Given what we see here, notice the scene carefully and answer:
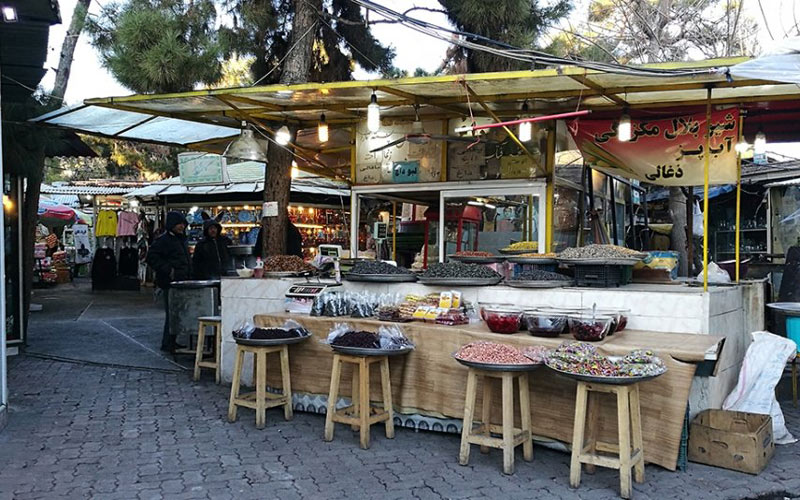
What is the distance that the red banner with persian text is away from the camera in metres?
6.18

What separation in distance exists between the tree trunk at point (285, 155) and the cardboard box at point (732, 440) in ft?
17.6

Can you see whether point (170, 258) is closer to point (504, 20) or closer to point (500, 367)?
point (504, 20)

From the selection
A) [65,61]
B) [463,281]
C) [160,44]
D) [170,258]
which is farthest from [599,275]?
[65,61]

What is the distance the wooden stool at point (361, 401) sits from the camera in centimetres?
494

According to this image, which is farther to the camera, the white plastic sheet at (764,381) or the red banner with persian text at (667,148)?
the red banner with persian text at (667,148)

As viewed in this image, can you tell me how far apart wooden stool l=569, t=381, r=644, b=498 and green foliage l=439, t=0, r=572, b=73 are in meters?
6.17

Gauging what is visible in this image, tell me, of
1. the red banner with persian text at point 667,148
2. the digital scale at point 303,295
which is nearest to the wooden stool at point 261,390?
the digital scale at point 303,295

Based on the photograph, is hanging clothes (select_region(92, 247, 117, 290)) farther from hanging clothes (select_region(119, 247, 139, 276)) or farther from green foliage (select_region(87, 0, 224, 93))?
green foliage (select_region(87, 0, 224, 93))

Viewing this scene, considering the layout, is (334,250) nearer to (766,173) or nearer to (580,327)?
(580,327)

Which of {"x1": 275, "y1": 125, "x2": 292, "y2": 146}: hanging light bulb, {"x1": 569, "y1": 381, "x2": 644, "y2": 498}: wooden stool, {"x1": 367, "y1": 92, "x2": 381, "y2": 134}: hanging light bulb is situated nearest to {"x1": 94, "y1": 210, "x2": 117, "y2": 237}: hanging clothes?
{"x1": 275, "y1": 125, "x2": 292, "y2": 146}: hanging light bulb

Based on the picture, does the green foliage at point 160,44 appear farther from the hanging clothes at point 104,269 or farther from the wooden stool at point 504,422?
the hanging clothes at point 104,269

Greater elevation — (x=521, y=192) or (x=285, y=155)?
(x=285, y=155)

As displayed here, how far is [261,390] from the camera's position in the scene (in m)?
5.42

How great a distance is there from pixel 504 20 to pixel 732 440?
21.2 feet
